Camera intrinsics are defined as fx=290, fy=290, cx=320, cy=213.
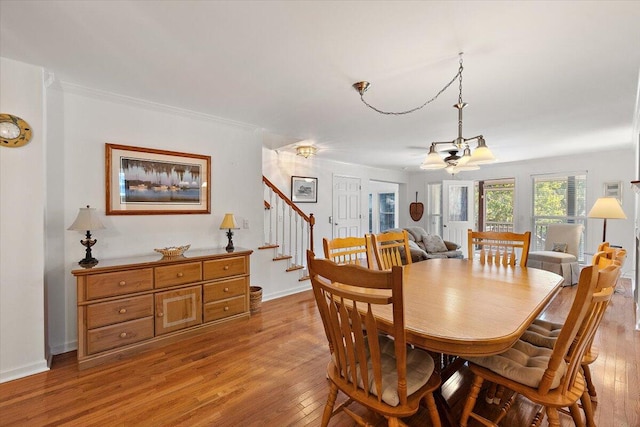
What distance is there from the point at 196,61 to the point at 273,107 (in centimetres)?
99

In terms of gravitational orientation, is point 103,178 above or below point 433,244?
above

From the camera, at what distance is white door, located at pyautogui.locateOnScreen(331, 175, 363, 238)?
20.5 ft

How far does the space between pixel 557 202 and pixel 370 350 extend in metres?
6.61

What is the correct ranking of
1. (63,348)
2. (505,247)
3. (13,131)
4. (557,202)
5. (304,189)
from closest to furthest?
1. (13,131)
2. (63,348)
3. (505,247)
4. (304,189)
5. (557,202)

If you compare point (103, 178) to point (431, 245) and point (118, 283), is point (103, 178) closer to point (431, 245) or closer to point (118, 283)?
point (118, 283)

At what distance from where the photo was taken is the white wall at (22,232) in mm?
2088

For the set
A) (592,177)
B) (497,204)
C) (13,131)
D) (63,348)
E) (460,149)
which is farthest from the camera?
(497,204)

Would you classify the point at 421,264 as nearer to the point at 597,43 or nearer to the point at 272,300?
the point at 597,43

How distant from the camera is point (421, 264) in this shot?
253cm

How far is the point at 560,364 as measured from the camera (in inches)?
49.5

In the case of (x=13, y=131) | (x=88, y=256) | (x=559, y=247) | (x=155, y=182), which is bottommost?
(x=559, y=247)

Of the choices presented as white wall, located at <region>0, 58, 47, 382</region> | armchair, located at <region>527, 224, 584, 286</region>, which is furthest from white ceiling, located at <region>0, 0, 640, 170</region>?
armchair, located at <region>527, 224, 584, 286</region>

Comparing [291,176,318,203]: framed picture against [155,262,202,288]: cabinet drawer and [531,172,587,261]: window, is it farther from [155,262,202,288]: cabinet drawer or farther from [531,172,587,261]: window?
[531,172,587,261]: window

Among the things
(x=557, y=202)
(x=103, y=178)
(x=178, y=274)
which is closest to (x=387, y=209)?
(x=557, y=202)
